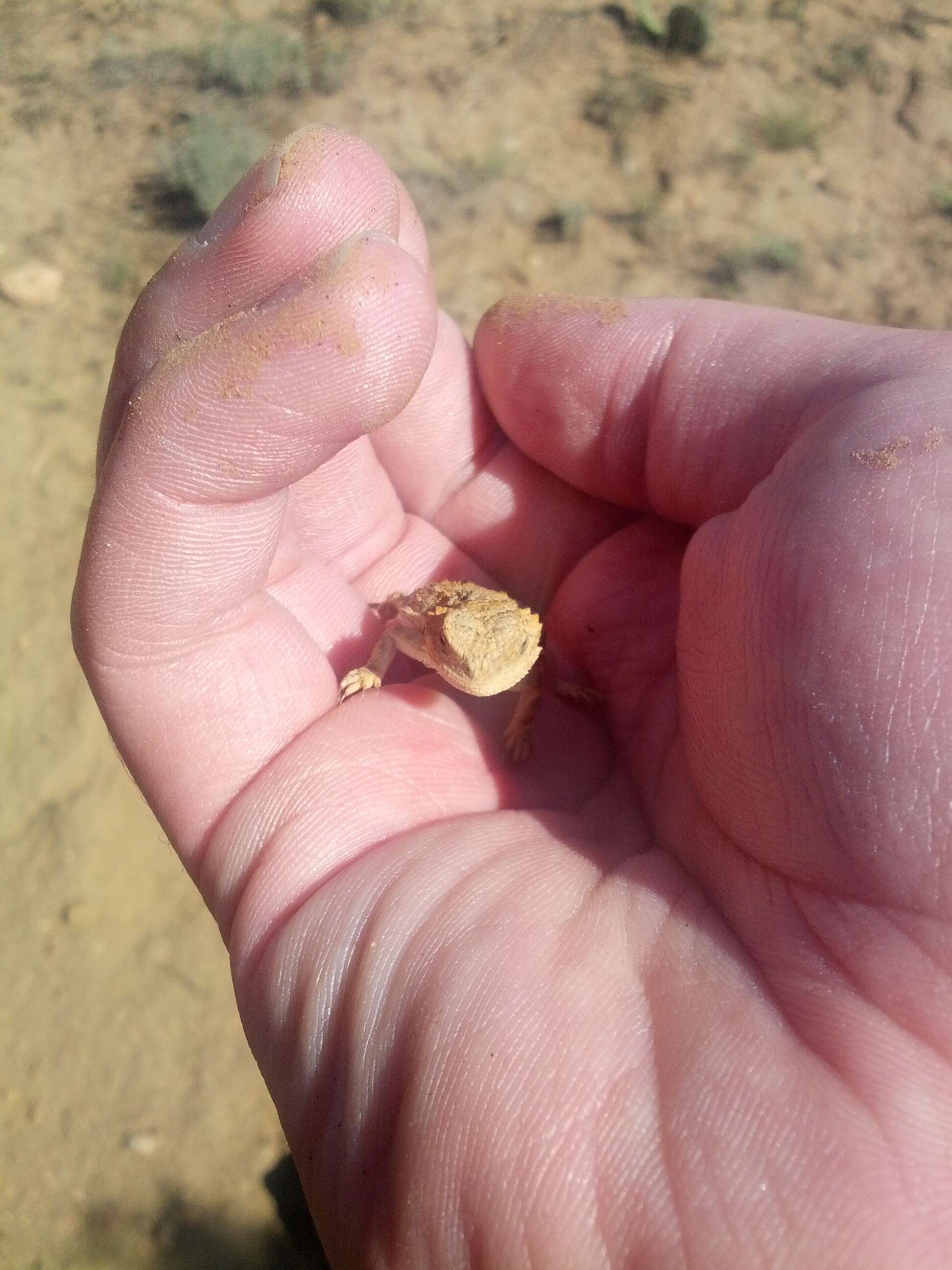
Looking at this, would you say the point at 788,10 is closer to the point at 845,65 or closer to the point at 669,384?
the point at 845,65

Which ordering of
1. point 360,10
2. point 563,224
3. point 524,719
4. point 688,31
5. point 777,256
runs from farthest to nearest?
1. point 360,10
2. point 688,31
3. point 563,224
4. point 777,256
5. point 524,719

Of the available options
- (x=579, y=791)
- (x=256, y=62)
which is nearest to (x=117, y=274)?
(x=256, y=62)

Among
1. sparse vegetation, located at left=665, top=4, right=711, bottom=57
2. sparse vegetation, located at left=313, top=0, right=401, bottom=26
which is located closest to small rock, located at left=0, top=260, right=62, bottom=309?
sparse vegetation, located at left=313, top=0, right=401, bottom=26

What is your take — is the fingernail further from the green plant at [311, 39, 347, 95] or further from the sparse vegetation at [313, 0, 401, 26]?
the sparse vegetation at [313, 0, 401, 26]

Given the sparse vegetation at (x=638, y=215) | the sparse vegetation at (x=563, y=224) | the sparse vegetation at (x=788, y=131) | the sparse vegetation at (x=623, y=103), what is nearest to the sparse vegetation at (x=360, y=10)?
the sparse vegetation at (x=623, y=103)

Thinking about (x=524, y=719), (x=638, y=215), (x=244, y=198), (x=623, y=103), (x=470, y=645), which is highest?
(x=244, y=198)

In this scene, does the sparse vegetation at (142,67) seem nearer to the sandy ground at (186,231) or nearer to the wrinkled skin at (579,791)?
the sandy ground at (186,231)
